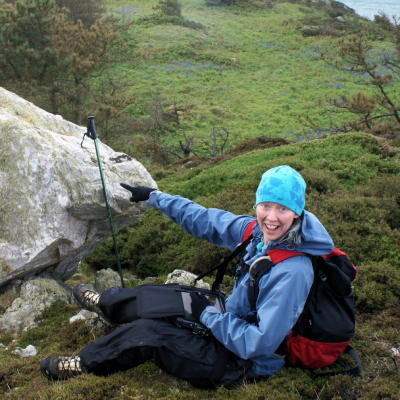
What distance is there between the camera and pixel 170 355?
11.3 feet

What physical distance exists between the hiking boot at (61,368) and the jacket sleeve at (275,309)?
1.64m

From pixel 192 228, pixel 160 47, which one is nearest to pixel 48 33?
pixel 192 228

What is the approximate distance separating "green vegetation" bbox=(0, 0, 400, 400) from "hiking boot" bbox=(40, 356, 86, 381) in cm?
12

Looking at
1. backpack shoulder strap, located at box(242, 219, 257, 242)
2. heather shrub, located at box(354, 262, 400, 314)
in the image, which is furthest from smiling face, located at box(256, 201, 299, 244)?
heather shrub, located at box(354, 262, 400, 314)

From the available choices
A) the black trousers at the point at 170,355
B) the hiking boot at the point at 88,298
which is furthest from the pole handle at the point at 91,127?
the black trousers at the point at 170,355

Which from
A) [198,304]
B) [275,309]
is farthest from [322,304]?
[198,304]

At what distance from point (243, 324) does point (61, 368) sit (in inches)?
79.9

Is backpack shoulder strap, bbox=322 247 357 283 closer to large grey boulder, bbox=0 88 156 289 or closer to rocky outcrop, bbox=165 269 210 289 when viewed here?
rocky outcrop, bbox=165 269 210 289

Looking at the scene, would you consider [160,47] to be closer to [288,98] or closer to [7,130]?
[288,98]

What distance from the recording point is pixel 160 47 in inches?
1734

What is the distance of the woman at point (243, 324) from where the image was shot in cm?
301

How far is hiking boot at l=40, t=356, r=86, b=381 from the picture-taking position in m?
3.73

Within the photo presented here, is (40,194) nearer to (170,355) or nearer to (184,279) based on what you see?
(184,279)

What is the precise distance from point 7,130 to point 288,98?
3227 cm
